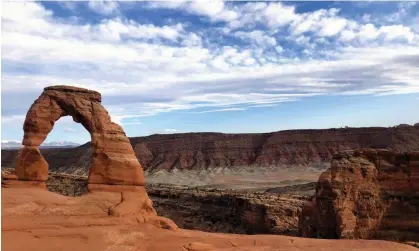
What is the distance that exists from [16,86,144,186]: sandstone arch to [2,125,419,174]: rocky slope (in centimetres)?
8657

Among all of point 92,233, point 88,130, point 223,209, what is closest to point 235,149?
point 223,209

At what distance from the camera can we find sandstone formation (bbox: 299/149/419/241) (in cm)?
2483

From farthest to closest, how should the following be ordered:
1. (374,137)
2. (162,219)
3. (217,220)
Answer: (374,137) → (217,220) → (162,219)

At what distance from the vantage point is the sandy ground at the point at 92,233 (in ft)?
47.1

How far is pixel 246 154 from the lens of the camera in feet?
372

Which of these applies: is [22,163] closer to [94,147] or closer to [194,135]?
[94,147]

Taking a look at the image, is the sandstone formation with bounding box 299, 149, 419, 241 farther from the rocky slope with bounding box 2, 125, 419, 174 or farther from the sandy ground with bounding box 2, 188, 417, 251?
the rocky slope with bounding box 2, 125, 419, 174

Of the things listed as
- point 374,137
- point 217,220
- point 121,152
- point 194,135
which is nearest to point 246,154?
point 194,135

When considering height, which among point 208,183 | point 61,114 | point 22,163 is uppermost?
point 61,114

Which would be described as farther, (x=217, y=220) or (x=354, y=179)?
(x=217, y=220)

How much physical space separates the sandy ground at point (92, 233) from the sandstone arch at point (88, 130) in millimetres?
961

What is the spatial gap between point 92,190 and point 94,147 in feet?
6.11

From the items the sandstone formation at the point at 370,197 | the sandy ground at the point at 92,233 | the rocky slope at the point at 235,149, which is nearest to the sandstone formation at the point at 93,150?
the sandy ground at the point at 92,233

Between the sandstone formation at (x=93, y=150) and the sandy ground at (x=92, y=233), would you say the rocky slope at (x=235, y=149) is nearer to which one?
the sandstone formation at (x=93, y=150)
